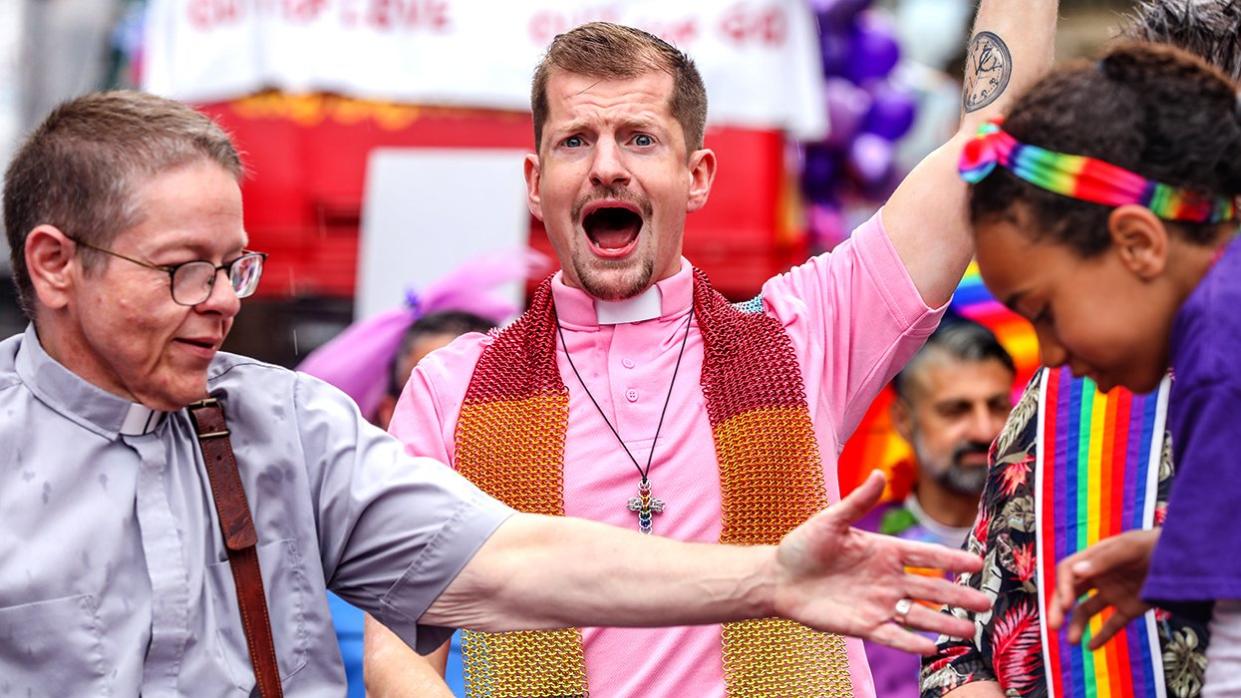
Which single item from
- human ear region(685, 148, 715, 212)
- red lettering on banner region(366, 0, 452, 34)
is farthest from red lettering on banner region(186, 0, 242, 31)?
human ear region(685, 148, 715, 212)

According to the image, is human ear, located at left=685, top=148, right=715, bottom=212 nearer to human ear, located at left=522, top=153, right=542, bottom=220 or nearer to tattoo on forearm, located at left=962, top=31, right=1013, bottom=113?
human ear, located at left=522, top=153, right=542, bottom=220

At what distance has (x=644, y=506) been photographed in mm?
3191

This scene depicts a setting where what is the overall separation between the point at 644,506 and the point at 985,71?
3.63 ft

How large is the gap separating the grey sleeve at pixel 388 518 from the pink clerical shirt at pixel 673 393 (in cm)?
44

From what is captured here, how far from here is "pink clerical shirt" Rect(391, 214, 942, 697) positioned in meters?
3.18

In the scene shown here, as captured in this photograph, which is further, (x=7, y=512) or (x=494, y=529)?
(x=494, y=529)

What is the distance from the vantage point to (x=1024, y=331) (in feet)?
20.2

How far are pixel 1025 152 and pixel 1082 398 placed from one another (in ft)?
2.10

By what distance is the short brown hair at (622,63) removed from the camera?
3.48 meters

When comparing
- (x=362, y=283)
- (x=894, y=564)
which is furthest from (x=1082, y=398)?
(x=362, y=283)

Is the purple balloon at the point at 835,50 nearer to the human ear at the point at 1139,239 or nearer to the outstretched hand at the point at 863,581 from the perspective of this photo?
the outstretched hand at the point at 863,581

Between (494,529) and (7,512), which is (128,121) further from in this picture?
(494,529)

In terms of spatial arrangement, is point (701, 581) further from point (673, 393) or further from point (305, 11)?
point (305, 11)

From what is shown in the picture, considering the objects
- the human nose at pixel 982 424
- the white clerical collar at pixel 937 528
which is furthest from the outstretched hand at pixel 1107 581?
the human nose at pixel 982 424
